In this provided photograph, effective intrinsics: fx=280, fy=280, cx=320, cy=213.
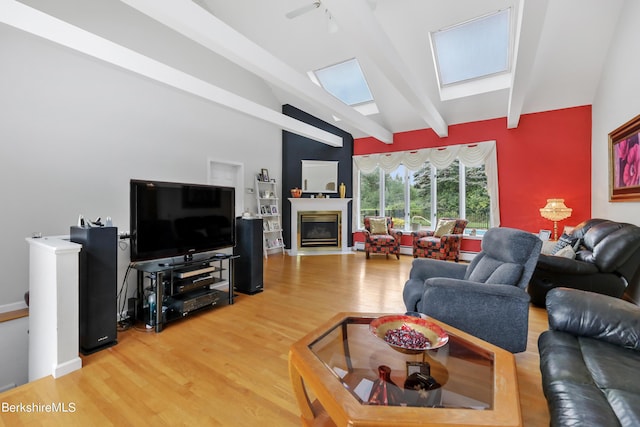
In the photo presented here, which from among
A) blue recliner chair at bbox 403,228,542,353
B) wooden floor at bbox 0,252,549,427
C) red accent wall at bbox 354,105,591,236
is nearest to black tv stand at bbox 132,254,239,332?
wooden floor at bbox 0,252,549,427

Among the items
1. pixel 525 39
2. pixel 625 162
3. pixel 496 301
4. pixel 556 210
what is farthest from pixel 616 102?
pixel 496 301

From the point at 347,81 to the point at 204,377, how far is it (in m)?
5.38

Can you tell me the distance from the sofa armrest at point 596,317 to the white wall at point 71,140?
12.0 ft

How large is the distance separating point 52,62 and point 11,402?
138 inches

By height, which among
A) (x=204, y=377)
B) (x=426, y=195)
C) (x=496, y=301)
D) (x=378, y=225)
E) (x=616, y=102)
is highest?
(x=616, y=102)

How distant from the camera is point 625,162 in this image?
3.27 metres

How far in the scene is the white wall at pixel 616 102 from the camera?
3074mm

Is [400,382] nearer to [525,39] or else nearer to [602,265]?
[602,265]

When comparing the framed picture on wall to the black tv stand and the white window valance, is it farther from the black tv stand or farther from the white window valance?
the black tv stand

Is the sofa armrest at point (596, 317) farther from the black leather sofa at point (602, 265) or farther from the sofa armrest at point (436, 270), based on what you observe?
the black leather sofa at point (602, 265)

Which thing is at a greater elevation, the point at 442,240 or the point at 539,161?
the point at 539,161

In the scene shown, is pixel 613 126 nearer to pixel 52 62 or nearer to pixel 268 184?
pixel 268 184

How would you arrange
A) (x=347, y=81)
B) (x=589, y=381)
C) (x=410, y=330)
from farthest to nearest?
(x=347, y=81) < (x=410, y=330) < (x=589, y=381)

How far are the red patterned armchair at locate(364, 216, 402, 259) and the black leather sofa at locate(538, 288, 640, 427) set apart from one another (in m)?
4.18
